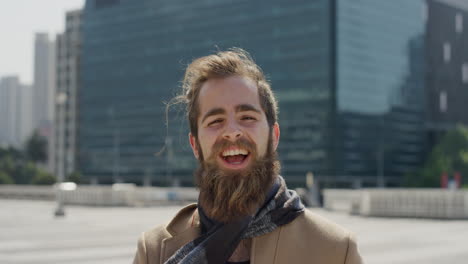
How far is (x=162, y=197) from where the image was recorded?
129 ft

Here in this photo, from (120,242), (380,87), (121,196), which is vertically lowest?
(121,196)

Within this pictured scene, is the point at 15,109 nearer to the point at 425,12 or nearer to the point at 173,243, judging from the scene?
the point at 425,12

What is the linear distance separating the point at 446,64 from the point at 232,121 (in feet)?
337

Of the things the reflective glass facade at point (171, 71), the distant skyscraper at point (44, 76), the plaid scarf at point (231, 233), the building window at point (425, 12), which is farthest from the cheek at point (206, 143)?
the distant skyscraper at point (44, 76)

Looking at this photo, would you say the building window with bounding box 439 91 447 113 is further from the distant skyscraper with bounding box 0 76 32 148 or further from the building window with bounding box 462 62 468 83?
the distant skyscraper with bounding box 0 76 32 148

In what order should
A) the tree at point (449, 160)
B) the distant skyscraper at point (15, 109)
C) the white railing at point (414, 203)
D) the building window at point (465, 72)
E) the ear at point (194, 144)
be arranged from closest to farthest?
the ear at point (194, 144), the white railing at point (414, 203), the tree at point (449, 160), the building window at point (465, 72), the distant skyscraper at point (15, 109)

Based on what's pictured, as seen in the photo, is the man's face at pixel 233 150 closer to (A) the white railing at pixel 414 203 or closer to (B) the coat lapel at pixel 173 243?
(B) the coat lapel at pixel 173 243

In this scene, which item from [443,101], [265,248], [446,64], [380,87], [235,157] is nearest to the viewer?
[265,248]

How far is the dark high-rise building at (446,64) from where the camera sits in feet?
313

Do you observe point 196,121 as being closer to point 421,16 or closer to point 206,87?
point 206,87

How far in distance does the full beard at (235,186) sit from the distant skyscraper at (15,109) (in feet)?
655

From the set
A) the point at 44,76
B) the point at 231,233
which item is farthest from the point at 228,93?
the point at 44,76

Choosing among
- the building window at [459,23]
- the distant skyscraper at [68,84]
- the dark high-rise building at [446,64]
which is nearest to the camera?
the dark high-rise building at [446,64]

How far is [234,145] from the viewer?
2094 mm
